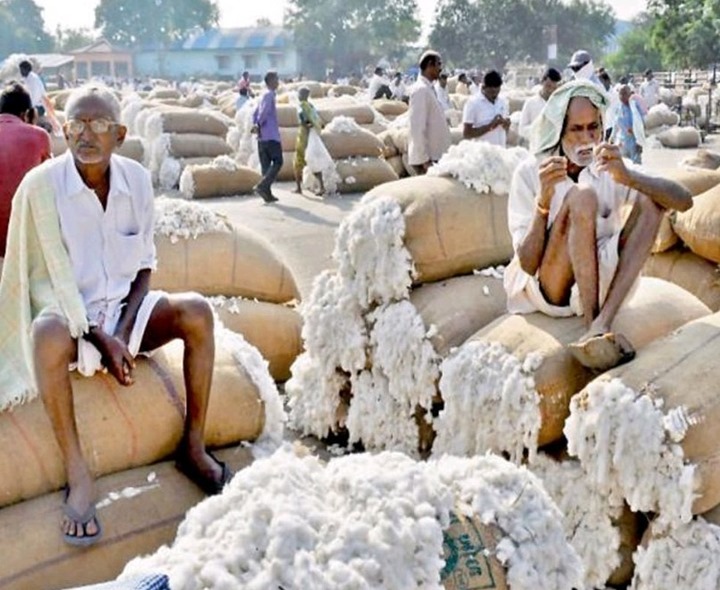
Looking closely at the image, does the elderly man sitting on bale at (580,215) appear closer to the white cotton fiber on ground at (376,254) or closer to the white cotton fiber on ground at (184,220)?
the white cotton fiber on ground at (376,254)

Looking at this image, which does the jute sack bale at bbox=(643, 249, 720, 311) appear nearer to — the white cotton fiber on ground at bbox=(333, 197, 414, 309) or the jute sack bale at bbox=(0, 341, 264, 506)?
the white cotton fiber on ground at bbox=(333, 197, 414, 309)

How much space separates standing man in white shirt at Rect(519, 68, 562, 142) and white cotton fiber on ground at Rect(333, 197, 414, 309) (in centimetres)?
438

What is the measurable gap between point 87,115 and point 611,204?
1.90m

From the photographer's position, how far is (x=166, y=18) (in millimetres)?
76375

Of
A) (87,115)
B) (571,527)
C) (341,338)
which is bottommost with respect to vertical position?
(571,527)

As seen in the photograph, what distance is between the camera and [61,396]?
2957mm

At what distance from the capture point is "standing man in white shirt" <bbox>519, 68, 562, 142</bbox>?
340 inches

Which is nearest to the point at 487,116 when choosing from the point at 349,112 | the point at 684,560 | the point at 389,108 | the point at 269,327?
the point at 269,327

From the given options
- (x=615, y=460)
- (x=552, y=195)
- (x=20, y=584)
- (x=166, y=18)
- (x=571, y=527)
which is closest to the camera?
(x=20, y=584)

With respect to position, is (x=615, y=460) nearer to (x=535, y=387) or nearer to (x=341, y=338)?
(x=535, y=387)

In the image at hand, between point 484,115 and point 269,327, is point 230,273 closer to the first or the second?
point 269,327

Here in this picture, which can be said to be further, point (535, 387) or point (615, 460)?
point (535, 387)

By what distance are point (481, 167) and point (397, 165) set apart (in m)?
8.40

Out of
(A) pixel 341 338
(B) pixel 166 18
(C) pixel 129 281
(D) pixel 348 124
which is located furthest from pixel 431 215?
(B) pixel 166 18
